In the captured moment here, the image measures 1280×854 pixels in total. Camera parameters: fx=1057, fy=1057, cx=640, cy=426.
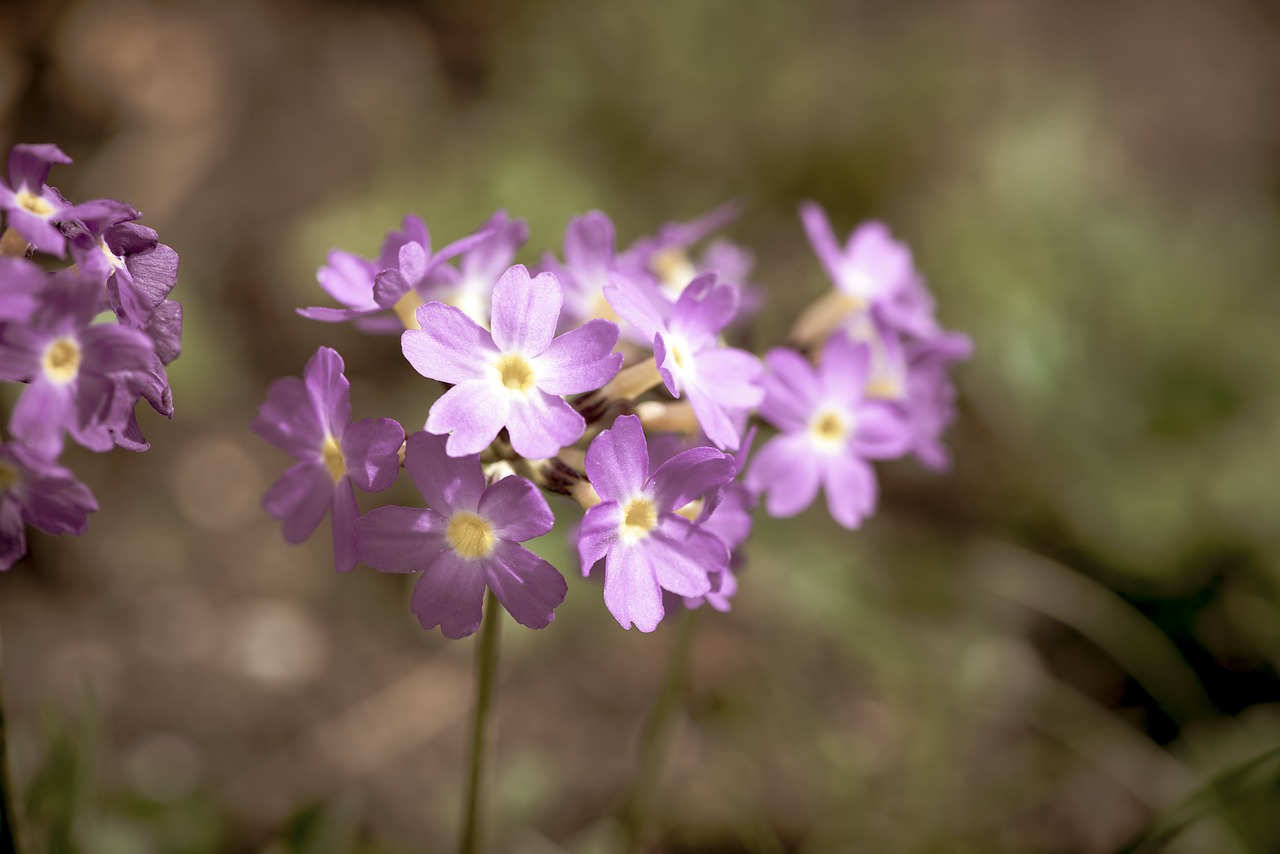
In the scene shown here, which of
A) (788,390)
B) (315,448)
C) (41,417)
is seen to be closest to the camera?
→ (41,417)

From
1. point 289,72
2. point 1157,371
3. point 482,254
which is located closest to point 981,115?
point 1157,371

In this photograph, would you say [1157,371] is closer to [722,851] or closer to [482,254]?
[722,851]

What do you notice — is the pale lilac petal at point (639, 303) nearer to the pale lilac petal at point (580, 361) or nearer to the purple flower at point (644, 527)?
the pale lilac petal at point (580, 361)

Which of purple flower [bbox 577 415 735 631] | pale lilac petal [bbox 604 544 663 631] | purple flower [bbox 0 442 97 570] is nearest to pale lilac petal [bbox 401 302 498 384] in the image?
purple flower [bbox 577 415 735 631]

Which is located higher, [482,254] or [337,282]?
[482,254]

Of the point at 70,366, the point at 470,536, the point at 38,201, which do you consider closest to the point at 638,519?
the point at 470,536

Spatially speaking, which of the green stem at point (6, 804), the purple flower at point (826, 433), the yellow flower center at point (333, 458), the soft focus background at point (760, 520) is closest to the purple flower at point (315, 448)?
the yellow flower center at point (333, 458)

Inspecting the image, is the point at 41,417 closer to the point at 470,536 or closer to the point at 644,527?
the point at 470,536
